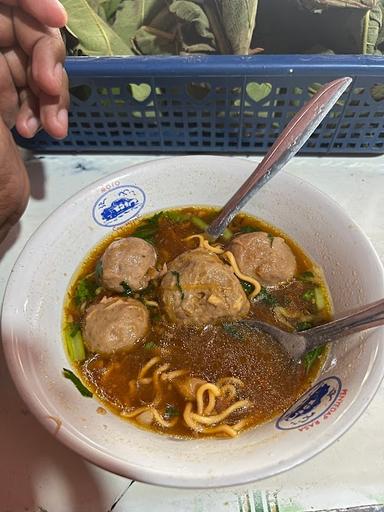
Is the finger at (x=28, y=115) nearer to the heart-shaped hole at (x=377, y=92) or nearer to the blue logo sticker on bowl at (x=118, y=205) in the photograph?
the blue logo sticker on bowl at (x=118, y=205)

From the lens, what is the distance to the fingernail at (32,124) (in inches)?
71.3

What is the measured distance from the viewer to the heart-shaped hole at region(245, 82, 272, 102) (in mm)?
2008

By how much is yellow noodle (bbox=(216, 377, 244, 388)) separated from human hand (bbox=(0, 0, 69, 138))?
1068mm

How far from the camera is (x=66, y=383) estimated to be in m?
1.42

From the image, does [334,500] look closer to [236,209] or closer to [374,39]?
[236,209]

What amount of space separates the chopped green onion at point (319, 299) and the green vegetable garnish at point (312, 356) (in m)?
0.17

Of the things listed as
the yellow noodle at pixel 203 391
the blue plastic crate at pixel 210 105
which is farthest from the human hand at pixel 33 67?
the yellow noodle at pixel 203 391

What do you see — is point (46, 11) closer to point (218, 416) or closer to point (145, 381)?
point (145, 381)

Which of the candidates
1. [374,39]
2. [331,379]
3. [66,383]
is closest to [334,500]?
[331,379]

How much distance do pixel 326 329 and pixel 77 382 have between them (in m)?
0.80

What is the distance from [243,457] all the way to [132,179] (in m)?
1.08

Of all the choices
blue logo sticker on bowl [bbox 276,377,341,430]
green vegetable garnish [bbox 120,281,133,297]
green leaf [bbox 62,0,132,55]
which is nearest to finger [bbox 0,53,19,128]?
green leaf [bbox 62,0,132,55]

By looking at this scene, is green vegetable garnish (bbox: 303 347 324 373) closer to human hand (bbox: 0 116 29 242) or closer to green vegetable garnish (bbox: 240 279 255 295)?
green vegetable garnish (bbox: 240 279 255 295)

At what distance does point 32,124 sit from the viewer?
1822mm
